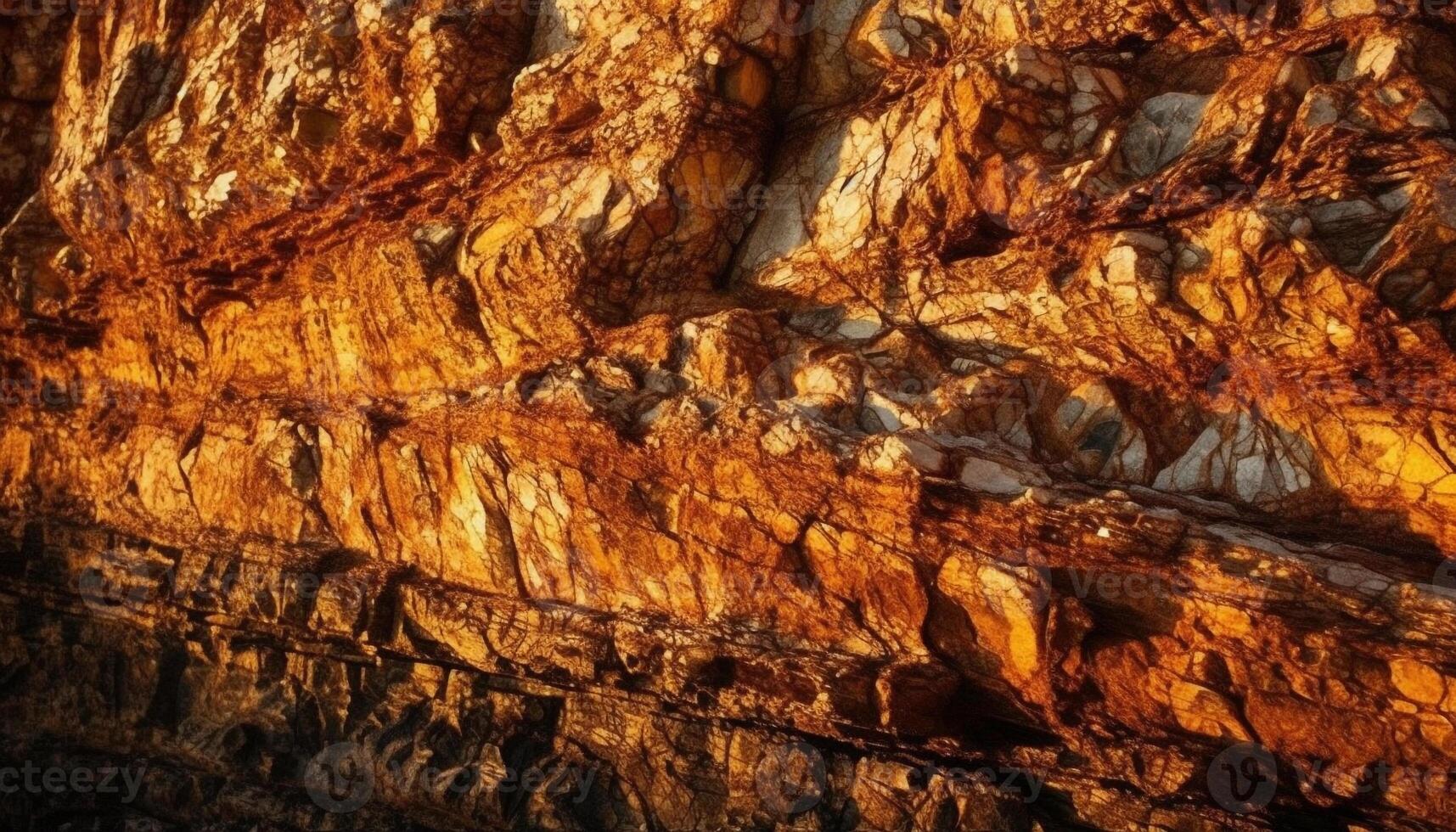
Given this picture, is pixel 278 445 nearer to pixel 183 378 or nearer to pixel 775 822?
pixel 183 378

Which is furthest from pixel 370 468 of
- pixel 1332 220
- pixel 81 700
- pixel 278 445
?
pixel 1332 220

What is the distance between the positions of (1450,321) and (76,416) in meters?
13.8

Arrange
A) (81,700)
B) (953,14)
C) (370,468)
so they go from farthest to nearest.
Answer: (81,700)
(370,468)
(953,14)

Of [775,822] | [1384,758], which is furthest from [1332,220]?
[775,822]

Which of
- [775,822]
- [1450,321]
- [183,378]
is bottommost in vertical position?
[775,822]

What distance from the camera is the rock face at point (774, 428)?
26.3ft

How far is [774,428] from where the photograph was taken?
9039mm

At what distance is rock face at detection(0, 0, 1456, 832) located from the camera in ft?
26.3

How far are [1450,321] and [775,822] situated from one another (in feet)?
18.5

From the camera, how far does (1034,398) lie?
8977mm

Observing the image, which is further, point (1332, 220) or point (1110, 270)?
point (1110, 270)

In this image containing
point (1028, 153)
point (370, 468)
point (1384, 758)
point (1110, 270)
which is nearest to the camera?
point (1384, 758)

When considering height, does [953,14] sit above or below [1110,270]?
above

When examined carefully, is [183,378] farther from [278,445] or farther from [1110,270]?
[1110,270]
